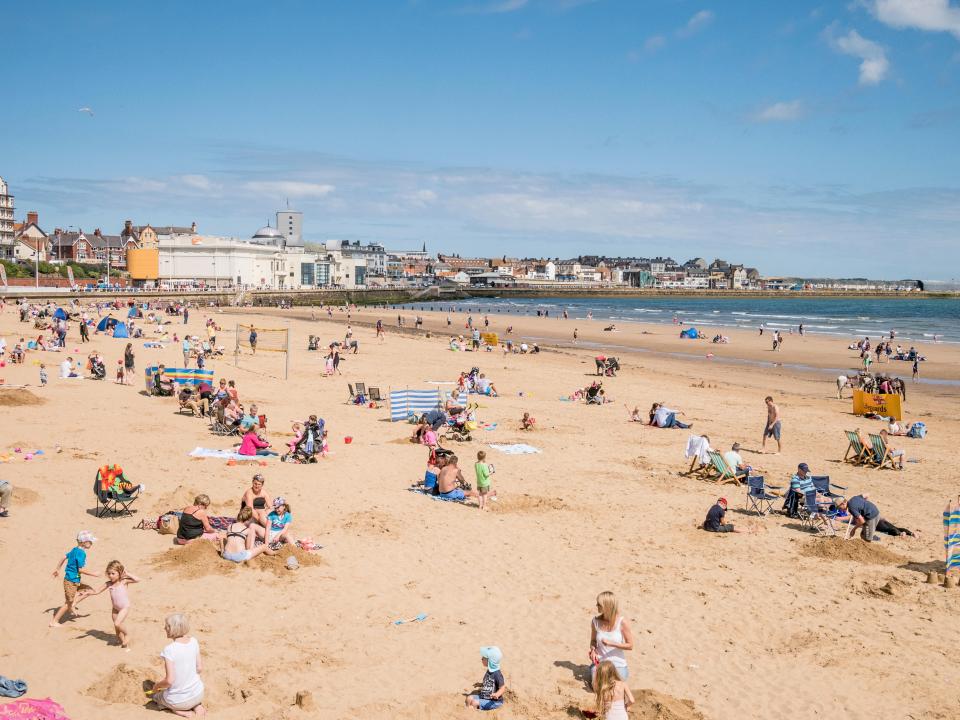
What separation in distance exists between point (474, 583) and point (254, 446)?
20.8ft

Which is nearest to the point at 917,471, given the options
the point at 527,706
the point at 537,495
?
the point at 537,495

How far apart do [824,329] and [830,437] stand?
52.4m

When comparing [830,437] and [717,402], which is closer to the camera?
→ [830,437]

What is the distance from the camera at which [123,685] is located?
6320 millimetres

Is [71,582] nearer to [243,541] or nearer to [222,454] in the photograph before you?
[243,541]

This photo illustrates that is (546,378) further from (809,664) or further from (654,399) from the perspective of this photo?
(809,664)

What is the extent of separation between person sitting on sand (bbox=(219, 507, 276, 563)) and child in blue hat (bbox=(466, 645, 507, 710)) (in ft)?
12.0

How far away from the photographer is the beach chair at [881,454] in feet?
50.2

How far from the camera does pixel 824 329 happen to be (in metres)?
66.8

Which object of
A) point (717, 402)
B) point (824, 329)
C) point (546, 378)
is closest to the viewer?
point (717, 402)

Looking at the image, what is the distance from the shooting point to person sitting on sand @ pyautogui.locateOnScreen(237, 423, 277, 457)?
13.9 m

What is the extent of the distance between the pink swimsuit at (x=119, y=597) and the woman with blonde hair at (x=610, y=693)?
407cm

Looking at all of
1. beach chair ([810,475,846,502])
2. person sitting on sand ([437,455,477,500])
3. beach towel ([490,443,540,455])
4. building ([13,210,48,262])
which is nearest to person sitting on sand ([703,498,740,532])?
beach chair ([810,475,846,502])

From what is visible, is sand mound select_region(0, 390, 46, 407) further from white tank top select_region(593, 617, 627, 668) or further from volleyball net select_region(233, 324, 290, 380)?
white tank top select_region(593, 617, 627, 668)
